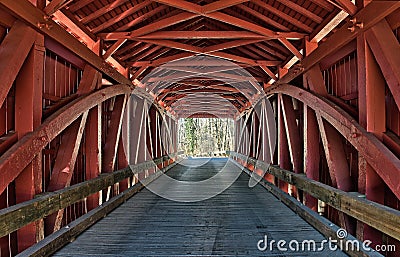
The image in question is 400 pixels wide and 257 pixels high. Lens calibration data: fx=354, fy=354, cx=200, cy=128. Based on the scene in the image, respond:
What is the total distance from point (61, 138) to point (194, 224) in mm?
1757

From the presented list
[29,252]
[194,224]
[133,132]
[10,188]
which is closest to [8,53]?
[10,188]

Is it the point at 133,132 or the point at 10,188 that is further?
the point at 133,132

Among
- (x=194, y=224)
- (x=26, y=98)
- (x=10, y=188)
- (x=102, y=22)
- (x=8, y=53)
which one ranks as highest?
(x=102, y=22)

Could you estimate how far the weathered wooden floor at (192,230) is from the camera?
281 centimetres

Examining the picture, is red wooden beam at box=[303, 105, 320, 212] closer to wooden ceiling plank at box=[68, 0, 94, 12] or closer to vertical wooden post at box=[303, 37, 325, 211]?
vertical wooden post at box=[303, 37, 325, 211]

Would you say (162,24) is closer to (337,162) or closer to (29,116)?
(29,116)

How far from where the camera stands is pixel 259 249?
9.32ft

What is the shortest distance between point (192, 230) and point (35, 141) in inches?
65.2

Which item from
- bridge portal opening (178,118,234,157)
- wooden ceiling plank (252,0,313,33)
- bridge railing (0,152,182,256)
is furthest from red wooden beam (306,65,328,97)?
bridge portal opening (178,118,234,157)

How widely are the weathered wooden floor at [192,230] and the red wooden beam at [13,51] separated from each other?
135cm

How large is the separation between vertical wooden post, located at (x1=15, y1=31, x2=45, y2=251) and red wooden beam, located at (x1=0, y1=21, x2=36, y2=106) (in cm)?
13

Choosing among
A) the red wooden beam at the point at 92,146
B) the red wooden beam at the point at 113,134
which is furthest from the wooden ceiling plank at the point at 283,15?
the red wooden beam at the point at 113,134

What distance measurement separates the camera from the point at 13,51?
2.58 meters

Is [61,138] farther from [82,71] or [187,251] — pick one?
[187,251]
